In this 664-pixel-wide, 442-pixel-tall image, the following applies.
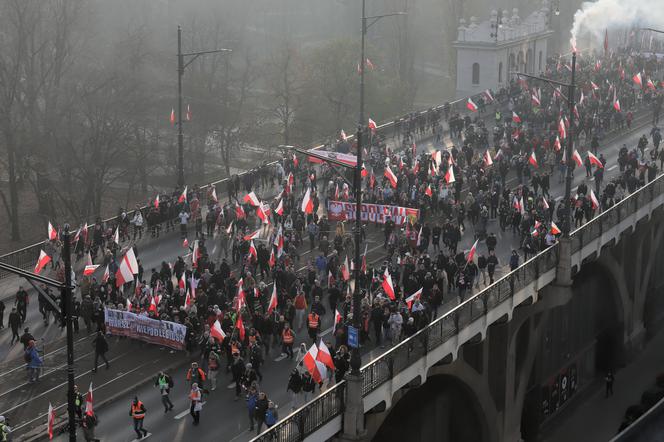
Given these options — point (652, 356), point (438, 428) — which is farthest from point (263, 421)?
point (652, 356)

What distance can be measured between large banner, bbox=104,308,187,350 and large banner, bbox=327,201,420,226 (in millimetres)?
14335

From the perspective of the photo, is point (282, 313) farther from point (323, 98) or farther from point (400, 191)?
point (323, 98)

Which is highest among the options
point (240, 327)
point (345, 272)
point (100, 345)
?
point (240, 327)

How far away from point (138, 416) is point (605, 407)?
28.0 meters

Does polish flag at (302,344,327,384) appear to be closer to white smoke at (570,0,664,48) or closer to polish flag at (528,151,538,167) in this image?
polish flag at (528,151,538,167)

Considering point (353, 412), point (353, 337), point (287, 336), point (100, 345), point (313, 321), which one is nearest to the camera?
point (353, 337)

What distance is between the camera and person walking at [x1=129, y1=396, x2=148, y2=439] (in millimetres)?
32031

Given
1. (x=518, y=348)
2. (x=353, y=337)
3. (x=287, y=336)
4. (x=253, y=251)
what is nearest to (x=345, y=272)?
(x=253, y=251)

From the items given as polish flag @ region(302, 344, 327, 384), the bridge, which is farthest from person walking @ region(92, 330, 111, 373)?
the bridge

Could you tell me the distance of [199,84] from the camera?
86.8 metres

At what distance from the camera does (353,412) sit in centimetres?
3025

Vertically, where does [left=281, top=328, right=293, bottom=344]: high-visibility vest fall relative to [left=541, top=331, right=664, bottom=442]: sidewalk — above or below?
above

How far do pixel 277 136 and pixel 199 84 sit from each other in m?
6.51

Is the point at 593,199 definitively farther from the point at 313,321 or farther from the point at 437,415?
the point at 313,321
